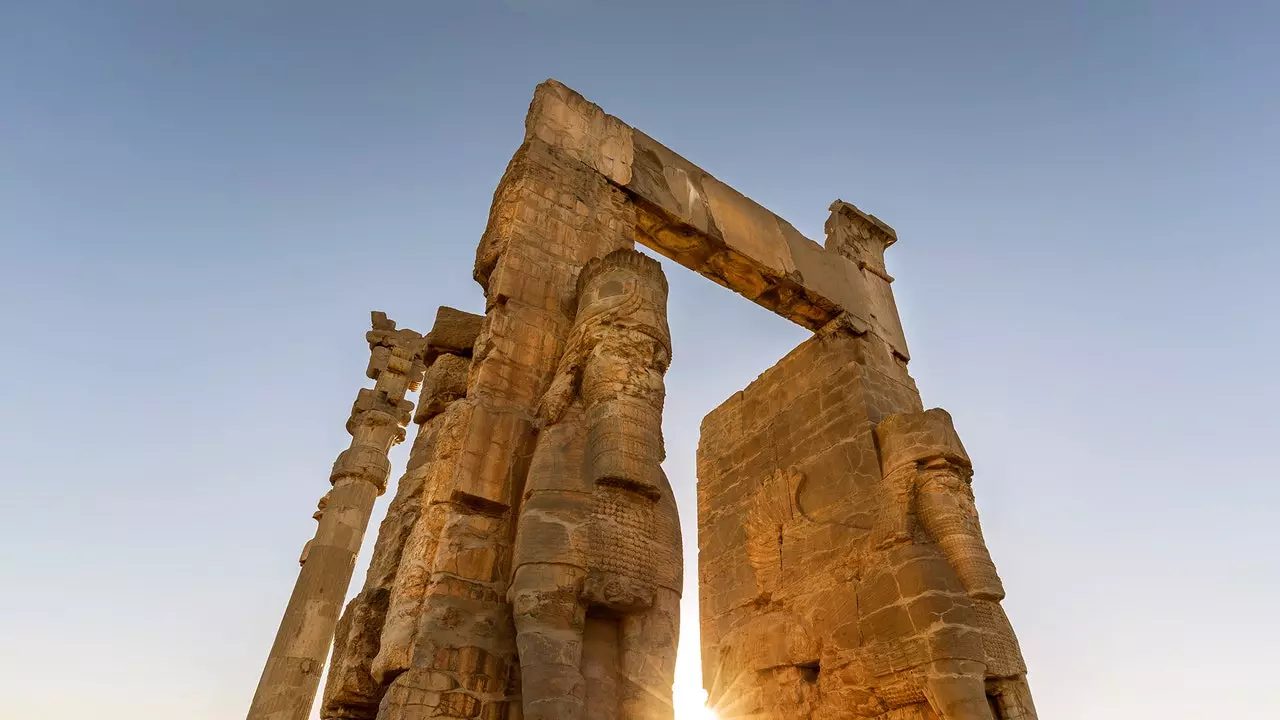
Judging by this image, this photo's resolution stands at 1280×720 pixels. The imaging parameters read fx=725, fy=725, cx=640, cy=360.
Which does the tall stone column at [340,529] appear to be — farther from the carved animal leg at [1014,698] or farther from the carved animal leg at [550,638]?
the carved animal leg at [1014,698]

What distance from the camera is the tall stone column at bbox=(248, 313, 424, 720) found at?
8219mm

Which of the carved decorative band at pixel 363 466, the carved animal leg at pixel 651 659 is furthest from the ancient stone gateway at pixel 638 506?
the carved decorative band at pixel 363 466

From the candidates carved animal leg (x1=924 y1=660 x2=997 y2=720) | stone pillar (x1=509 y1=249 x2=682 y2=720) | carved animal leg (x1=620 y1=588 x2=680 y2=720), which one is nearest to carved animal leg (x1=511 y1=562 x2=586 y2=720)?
stone pillar (x1=509 y1=249 x2=682 y2=720)

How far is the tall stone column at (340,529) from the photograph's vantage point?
8219 millimetres

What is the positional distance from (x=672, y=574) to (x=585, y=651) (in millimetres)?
496

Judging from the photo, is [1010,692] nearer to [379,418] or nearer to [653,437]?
[653,437]

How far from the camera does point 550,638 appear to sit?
284 centimetres

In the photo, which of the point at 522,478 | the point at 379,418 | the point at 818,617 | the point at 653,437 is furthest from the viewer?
the point at 379,418

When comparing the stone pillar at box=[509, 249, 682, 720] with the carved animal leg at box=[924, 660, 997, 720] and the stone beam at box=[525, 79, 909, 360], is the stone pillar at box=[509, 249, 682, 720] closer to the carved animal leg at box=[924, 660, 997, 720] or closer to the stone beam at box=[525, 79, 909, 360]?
the stone beam at box=[525, 79, 909, 360]

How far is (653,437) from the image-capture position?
3.45 meters

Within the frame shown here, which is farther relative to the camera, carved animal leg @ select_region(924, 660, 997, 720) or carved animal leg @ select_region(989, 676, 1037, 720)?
carved animal leg @ select_region(989, 676, 1037, 720)

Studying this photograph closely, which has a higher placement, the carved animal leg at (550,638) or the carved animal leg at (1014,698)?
the carved animal leg at (1014,698)

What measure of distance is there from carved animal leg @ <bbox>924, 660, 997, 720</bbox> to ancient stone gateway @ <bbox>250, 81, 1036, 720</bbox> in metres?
0.01

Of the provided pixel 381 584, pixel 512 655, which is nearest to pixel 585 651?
pixel 512 655
